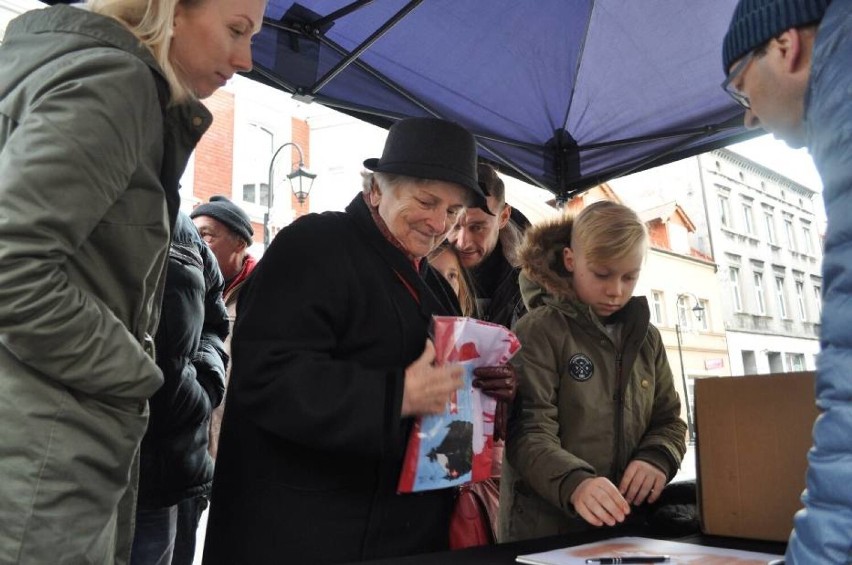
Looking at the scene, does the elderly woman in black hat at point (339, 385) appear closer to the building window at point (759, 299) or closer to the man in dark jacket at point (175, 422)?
the man in dark jacket at point (175, 422)

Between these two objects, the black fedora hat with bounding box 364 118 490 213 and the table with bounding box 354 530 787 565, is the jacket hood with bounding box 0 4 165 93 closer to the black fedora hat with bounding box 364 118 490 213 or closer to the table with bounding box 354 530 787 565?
the black fedora hat with bounding box 364 118 490 213

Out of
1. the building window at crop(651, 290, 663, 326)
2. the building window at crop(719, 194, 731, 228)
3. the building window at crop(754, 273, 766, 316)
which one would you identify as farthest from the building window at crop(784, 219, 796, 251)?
the building window at crop(651, 290, 663, 326)

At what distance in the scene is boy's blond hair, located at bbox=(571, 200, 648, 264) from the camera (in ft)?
5.62

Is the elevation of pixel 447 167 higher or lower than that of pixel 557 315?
higher

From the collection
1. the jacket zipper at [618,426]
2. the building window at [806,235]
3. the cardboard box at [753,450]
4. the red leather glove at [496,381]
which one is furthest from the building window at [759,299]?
the red leather glove at [496,381]

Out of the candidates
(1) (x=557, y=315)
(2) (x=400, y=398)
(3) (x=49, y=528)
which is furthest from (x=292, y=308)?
(1) (x=557, y=315)

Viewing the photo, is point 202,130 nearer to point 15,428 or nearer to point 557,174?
point 15,428

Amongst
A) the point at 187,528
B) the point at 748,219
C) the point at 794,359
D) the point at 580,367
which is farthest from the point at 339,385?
the point at 794,359

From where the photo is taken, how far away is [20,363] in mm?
876

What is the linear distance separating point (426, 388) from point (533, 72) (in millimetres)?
1946

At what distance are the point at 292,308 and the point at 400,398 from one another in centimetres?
25

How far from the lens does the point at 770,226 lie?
2422cm

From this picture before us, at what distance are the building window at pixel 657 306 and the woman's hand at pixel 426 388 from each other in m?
21.4

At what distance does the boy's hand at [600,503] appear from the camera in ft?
4.09
